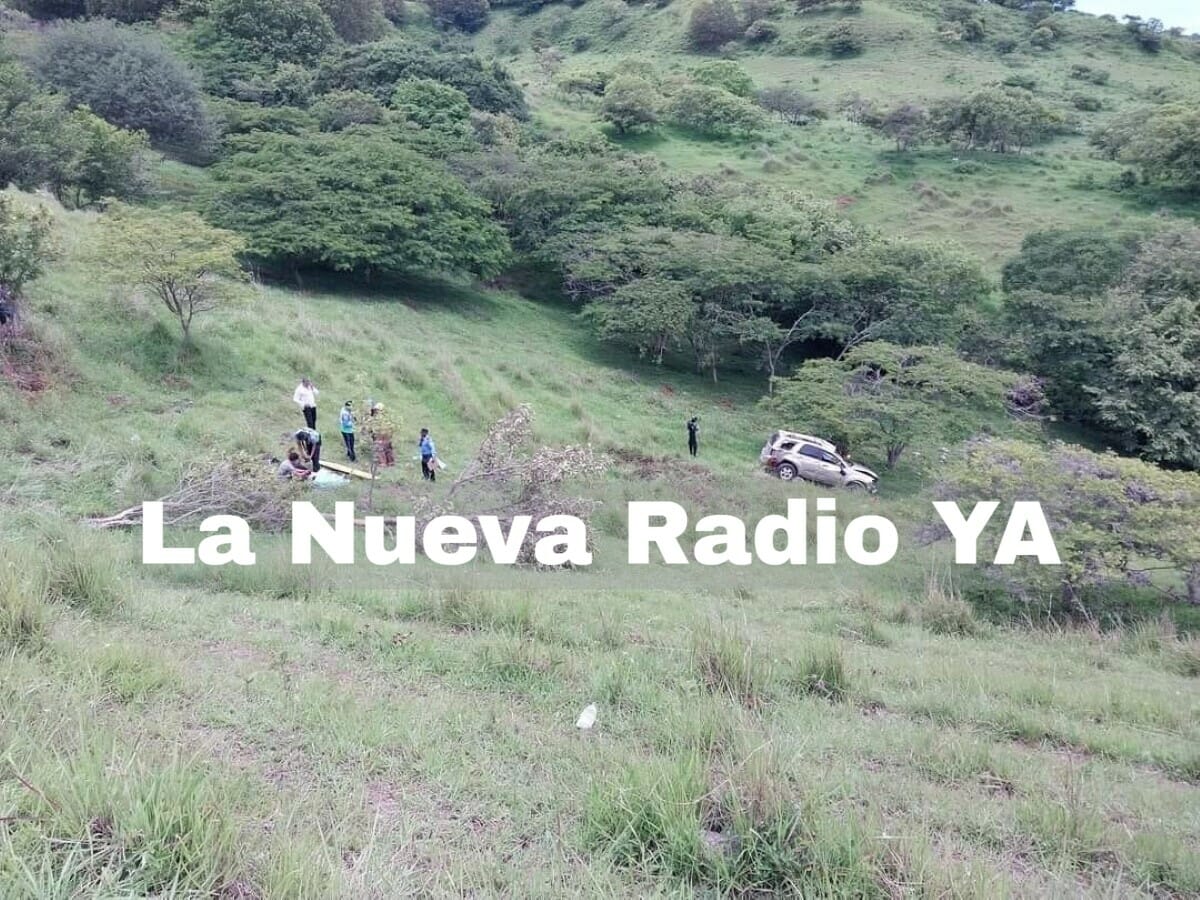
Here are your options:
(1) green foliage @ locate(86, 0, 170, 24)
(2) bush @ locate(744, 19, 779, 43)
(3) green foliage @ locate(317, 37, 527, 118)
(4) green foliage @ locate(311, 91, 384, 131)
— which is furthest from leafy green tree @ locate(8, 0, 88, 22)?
(2) bush @ locate(744, 19, 779, 43)

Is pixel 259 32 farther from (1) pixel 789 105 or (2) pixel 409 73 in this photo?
(1) pixel 789 105

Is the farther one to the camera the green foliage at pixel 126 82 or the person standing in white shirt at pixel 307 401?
the green foliage at pixel 126 82

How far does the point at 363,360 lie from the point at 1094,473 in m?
16.3

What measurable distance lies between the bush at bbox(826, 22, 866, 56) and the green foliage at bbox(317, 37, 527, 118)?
4044cm

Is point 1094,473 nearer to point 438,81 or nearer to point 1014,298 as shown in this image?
point 1014,298

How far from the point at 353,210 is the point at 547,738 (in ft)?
89.7

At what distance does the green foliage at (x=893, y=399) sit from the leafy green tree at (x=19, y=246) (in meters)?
18.6

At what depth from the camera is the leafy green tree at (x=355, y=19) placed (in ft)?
193

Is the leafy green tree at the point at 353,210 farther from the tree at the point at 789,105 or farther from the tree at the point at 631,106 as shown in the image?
the tree at the point at 789,105

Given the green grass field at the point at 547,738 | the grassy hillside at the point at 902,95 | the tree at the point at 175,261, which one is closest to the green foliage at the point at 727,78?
the grassy hillside at the point at 902,95

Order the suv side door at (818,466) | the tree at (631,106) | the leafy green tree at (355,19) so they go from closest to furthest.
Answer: the suv side door at (818,466) < the tree at (631,106) < the leafy green tree at (355,19)

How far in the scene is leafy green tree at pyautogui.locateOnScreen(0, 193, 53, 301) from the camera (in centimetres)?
1443

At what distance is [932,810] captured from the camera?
4.01m

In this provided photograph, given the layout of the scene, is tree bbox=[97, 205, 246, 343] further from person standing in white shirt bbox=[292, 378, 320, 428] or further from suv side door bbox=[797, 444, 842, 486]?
suv side door bbox=[797, 444, 842, 486]
